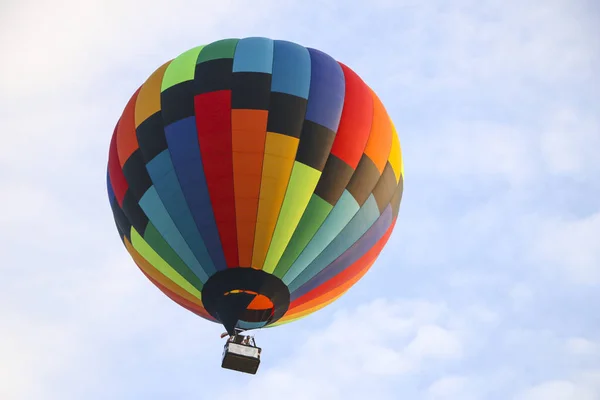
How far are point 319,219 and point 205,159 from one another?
1929mm

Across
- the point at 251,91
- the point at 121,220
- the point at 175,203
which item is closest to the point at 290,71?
the point at 251,91

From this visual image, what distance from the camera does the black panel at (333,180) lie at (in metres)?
15.9

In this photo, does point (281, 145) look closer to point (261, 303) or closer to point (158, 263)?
point (261, 303)

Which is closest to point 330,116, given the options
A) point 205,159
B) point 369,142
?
point 369,142

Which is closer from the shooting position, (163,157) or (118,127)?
(163,157)

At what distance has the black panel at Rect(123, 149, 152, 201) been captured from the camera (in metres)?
16.3

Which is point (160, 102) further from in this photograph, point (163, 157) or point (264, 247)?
point (264, 247)

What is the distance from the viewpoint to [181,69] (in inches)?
664

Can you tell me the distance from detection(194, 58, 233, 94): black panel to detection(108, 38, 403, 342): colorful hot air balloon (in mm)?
23

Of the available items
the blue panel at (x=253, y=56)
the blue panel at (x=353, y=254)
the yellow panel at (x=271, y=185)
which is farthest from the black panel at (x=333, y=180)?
the blue panel at (x=253, y=56)

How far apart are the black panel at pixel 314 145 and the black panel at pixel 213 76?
4.66 feet

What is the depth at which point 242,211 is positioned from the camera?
15617 mm

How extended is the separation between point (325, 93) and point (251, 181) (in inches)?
77.4

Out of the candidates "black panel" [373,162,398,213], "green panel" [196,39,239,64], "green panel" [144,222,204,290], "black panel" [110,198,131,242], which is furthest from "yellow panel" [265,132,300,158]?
"black panel" [110,198,131,242]
